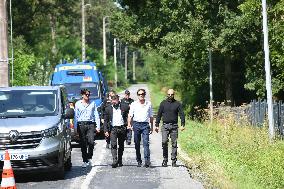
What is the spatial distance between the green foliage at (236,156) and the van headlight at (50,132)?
318 cm

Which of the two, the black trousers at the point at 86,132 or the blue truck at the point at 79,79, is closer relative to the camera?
the black trousers at the point at 86,132

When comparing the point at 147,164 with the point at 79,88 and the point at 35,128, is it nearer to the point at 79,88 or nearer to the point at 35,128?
the point at 35,128

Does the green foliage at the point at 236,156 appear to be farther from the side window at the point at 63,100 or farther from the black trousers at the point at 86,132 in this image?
the side window at the point at 63,100

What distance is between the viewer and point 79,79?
2642 cm

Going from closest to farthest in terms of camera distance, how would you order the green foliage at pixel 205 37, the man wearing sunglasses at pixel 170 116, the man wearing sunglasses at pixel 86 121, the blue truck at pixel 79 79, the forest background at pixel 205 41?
the man wearing sunglasses at pixel 86 121 → the man wearing sunglasses at pixel 170 116 → the blue truck at pixel 79 79 → the forest background at pixel 205 41 → the green foliage at pixel 205 37

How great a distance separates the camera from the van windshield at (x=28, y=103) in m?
14.4

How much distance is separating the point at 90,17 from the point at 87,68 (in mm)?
89914

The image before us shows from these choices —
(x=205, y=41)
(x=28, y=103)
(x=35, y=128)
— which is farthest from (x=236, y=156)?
(x=205, y=41)

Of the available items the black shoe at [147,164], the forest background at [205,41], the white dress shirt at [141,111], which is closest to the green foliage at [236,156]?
the black shoe at [147,164]

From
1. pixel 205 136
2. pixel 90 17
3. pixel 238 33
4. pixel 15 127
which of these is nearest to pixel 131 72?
pixel 90 17

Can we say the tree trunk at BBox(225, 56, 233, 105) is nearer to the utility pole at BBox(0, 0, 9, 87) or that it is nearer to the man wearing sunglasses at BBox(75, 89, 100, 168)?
the utility pole at BBox(0, 0, 9, 87)

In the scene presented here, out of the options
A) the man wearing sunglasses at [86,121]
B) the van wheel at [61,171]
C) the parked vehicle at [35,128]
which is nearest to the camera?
the parked vehicle at [35,128]

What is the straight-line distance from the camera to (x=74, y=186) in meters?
13.1

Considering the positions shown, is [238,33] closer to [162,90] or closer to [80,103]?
[80,103]
